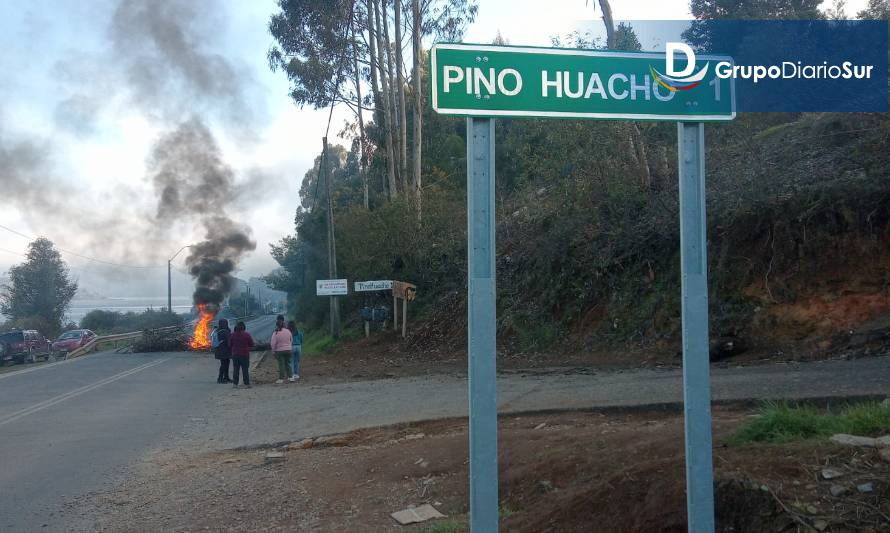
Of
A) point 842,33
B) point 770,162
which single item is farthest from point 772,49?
point 770,162

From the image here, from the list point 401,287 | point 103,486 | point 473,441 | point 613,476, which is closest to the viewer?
point 473,441

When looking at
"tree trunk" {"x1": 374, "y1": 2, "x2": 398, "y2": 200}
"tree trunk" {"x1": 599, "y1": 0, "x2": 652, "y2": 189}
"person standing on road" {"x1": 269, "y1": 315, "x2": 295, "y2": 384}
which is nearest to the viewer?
"person standing on road" {"x1": 269, "y1": 315, "x2": 295, "y2": 384}

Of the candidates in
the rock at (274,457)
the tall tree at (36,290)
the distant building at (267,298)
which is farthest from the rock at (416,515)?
the distant building at (267,298)

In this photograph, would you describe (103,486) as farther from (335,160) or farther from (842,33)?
(335,160)

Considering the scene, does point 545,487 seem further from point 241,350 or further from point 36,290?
point 36,290

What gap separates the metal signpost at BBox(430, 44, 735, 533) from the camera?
367 cm

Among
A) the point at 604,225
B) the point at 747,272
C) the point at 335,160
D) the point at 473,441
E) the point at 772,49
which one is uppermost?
the point at 335,160

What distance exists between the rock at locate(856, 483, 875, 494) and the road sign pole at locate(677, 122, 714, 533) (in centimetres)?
107

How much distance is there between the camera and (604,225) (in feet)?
66.4

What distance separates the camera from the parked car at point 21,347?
33.8 m

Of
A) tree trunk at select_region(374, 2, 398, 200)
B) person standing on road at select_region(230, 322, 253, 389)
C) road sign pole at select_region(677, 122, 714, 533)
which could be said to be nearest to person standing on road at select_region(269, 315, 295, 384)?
person standing on road at select_region(230, 322, 253, 389)

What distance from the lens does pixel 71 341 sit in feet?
133

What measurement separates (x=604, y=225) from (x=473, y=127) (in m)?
17.0

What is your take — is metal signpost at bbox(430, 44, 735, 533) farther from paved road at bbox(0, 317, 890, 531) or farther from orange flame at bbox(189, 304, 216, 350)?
orange flame at bbox(189, 304, 216, 350)
